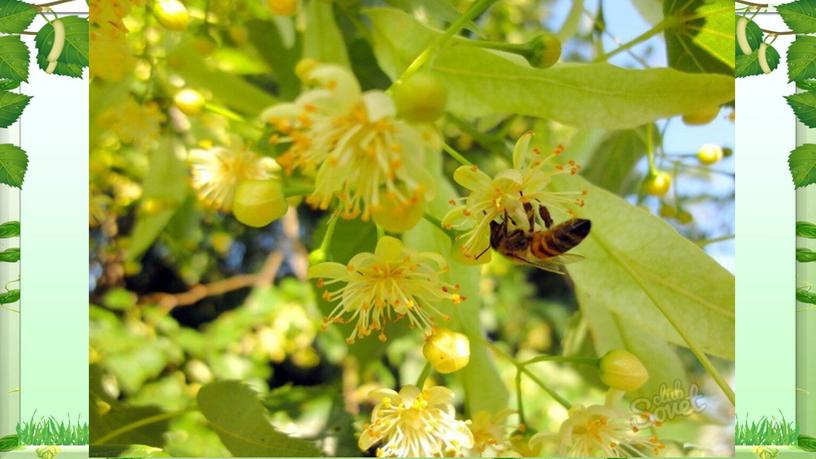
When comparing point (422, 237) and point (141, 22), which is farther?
point (141, 22)

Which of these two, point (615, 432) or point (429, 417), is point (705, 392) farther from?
point (429, 417)

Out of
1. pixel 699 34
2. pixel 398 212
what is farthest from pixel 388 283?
pixel 699 34

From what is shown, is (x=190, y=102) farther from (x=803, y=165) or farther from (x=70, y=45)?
(x=803, y=165)

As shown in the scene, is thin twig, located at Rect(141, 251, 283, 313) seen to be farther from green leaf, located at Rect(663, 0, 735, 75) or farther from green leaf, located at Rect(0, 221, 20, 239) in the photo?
green leaf, located at Rect(663, 0, 735, 75)

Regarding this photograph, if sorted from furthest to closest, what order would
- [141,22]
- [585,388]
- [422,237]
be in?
[585,388], [141,22], [422,237]

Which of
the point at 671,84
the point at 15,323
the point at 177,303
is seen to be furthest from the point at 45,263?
the point at 671,84

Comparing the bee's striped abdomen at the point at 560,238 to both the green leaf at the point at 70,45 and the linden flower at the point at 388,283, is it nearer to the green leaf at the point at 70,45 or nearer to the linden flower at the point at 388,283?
the linden flower at the point at 388,283

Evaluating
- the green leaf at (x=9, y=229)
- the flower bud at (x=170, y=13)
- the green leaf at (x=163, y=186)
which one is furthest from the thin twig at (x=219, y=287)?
the flower bud at (x=170, y=13)
